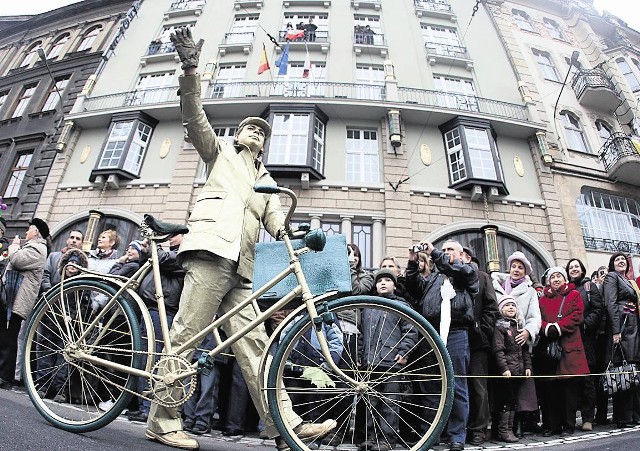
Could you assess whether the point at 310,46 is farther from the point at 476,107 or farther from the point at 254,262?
the point at 254,262

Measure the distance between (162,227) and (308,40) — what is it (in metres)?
16.7

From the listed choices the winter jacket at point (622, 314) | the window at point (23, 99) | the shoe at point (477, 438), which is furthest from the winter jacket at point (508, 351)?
the window at point (23, 99)

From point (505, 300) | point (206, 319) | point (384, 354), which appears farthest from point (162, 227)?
point (505, 300)

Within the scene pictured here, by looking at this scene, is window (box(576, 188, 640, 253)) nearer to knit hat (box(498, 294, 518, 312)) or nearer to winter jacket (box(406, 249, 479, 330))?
knit hat (box(498, 294, 518, 312))

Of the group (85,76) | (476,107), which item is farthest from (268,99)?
(85,76)

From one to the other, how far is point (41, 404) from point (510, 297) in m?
4.97

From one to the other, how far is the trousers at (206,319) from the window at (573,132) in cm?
1714

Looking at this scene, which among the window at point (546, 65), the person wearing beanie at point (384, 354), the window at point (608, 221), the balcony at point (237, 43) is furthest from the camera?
the window at point (546, 65)

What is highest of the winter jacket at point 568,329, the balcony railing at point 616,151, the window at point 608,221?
the balcony railing at point 616,151

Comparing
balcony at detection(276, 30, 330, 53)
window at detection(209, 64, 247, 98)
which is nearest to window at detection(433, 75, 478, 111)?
balcony at detection(276, 30, 330, 53)

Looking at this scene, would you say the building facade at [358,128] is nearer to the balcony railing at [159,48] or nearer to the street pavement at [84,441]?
the balcony railing at [159,48]

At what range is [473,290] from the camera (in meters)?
3.93

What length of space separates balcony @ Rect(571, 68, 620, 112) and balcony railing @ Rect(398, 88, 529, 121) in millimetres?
4452

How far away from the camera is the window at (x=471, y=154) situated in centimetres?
1304
